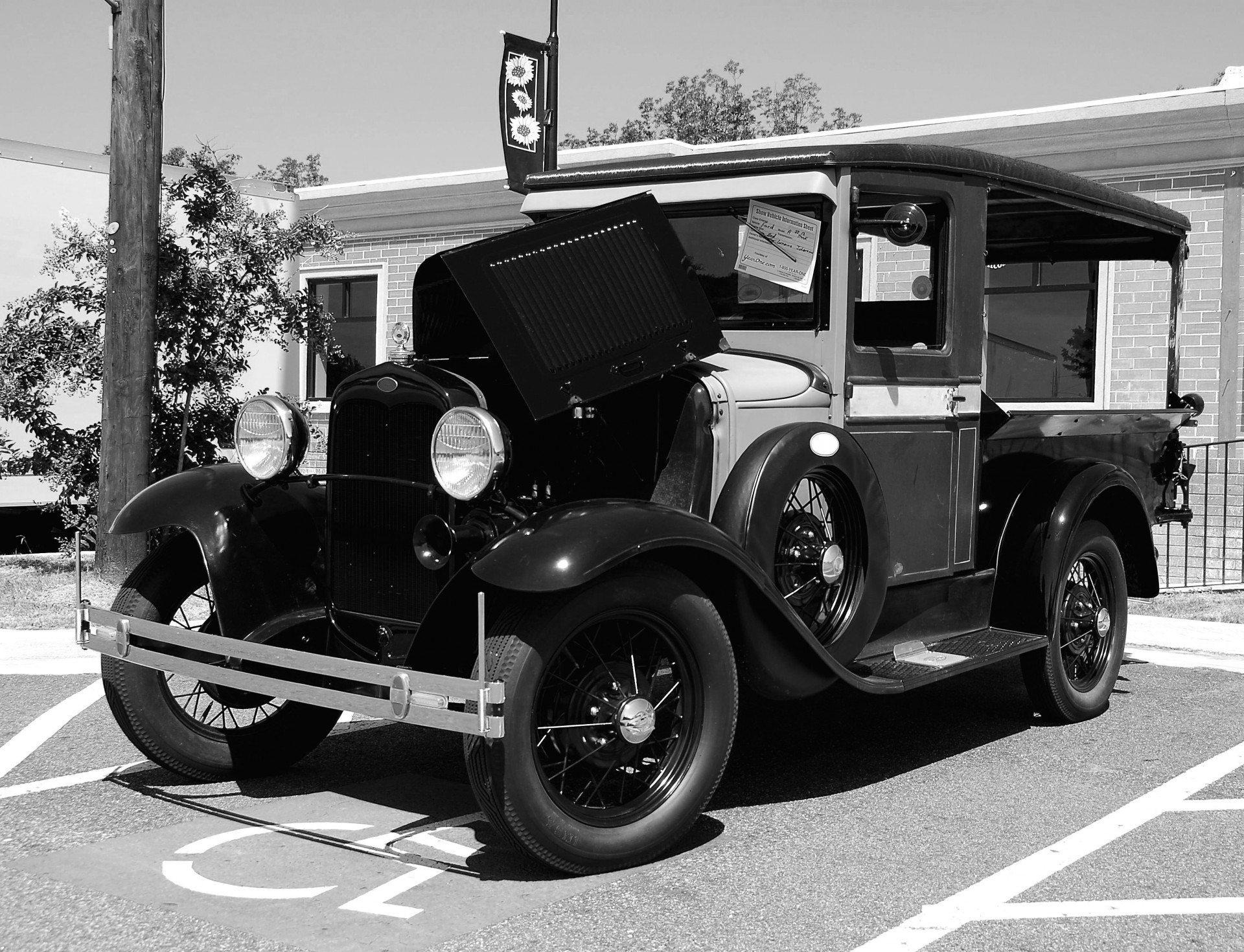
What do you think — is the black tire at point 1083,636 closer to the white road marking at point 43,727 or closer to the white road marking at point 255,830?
the white road marking at point 255,830

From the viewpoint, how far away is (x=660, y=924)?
11.7ft

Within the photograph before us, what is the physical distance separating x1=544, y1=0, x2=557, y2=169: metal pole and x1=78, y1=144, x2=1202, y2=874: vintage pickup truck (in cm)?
802

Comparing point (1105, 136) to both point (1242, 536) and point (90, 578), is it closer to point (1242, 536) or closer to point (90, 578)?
point (1242, 536)

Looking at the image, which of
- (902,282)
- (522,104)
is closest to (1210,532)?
(902,282)

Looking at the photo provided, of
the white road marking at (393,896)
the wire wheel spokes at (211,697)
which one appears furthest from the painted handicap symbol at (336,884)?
the wire wheel spokes at (211,697)

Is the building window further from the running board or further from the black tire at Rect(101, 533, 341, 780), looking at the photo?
the running board

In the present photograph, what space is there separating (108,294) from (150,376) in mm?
611

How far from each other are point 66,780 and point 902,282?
12.6ft

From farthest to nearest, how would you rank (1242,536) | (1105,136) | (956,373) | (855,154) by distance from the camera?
1. (1105,136)
2. (1242,536)
3. (956,373)
4. (855,154)

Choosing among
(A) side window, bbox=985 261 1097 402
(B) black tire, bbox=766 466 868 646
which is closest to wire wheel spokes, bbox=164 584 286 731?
(B) black tire, bbox=766 466 868 646

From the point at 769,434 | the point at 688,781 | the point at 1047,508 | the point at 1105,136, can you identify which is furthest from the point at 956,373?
the point at 1105,136

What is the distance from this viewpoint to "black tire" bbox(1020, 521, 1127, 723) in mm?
5836

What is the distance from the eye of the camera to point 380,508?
14.9 feet

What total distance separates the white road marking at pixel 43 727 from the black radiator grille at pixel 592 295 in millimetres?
2622
